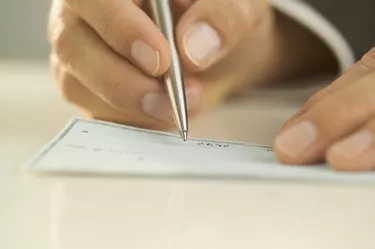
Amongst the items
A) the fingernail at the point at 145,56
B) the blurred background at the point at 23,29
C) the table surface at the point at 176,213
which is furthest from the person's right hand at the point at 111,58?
the blurred background at the point at 23,29

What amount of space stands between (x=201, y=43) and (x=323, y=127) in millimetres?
137

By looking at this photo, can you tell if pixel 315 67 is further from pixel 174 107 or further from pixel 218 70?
pixel 174 107

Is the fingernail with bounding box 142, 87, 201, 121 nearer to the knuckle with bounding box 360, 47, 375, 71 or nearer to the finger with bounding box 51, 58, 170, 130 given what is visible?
the finger with bounding box 51, 58, 170, 130

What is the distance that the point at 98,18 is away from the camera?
412mm

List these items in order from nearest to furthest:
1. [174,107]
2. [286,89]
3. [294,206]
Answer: [294,206]
[174,107]
[286,89]

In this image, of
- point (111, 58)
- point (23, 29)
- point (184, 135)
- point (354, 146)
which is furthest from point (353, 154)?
point (23, 29)

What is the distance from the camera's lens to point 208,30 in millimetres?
406

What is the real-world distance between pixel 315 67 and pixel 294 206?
0.47m

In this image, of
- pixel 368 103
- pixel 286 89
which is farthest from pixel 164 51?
pixel 286 89

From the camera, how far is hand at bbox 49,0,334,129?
1.28ft

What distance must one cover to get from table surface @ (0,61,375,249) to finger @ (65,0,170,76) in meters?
0.11

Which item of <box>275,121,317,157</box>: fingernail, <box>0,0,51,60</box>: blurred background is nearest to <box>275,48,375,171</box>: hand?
<box>275,121,317,157</box>: fingernail

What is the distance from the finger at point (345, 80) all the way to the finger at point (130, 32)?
0.10 m

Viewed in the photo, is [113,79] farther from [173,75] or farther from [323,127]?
[323,127]
